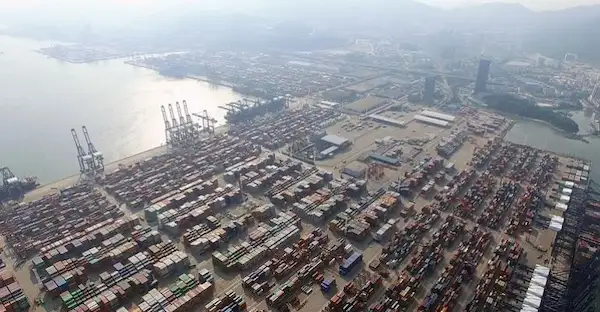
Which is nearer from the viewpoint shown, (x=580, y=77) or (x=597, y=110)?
(x=597, y=110)

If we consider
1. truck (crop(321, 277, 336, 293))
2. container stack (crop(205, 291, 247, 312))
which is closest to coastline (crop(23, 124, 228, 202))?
container stack (crop(205, 291, 247, 312))

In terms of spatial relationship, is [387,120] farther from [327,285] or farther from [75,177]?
[75,177]

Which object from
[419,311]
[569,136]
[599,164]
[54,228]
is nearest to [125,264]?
[54,228]

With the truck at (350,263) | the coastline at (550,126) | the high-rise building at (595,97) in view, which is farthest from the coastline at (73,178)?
the high-rise building at (595,97)

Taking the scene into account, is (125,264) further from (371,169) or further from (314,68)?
(314,68)

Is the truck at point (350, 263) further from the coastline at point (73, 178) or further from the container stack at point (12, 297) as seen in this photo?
the coastline at point (73, 178)

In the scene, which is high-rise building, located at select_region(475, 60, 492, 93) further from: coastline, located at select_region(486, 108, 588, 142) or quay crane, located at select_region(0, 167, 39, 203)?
quay crane, located at select_region(0, 167, 39, 203)
